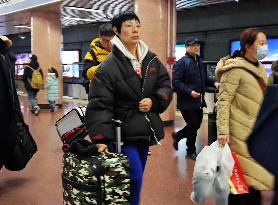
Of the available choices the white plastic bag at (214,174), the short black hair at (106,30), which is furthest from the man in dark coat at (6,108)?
the white plastic bag at (214,174)

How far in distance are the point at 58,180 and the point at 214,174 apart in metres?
2.18

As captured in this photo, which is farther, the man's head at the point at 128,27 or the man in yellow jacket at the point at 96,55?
the man in yellow jacket at the point at 96,55

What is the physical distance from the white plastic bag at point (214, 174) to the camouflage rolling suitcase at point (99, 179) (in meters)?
0.62

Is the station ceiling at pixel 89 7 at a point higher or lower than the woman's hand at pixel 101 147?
higher

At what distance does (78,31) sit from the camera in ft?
60.4

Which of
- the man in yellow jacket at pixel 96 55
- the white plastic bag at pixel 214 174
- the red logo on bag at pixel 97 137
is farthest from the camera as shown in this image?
the man in yellow jacket at pixel 96 55

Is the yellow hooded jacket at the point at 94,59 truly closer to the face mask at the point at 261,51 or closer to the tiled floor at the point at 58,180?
the tiled floor at the point at 58,180

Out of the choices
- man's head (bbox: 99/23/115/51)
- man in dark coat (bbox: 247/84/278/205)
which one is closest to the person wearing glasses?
man's head (bbox: 99/23/115/51)

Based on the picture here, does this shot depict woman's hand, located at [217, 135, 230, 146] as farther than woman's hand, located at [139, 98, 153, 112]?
Yes

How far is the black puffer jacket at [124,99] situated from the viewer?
2.26m

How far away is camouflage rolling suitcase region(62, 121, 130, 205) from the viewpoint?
6.86 ft

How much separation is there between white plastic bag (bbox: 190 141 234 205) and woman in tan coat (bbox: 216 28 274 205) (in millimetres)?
101

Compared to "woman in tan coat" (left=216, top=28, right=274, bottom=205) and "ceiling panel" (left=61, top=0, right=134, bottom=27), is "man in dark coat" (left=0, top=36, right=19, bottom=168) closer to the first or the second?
"woman in tan coat" (left=216, top=28, right=274, bottom=205)

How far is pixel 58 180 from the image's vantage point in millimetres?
4176
